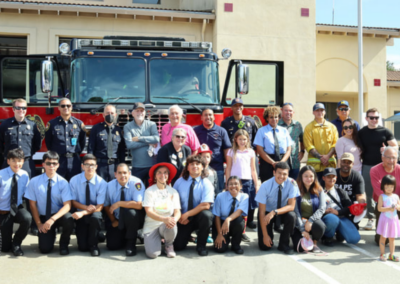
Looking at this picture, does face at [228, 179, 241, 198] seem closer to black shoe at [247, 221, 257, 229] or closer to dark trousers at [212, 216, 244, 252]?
dark trousers at [212, 216, 244, 252]

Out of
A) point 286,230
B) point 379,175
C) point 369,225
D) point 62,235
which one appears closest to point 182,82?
point 286,230

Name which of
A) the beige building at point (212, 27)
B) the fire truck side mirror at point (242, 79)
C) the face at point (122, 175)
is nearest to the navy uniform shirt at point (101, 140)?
the face at point (122, 175)

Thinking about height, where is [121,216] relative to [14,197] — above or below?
below

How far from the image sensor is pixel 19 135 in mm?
7164

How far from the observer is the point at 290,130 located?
807cm

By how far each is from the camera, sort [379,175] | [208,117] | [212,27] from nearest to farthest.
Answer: [379,175]
[208,117]
[212,27]

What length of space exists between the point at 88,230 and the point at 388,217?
12.8 ft

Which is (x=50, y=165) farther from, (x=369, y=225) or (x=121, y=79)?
(x=369, y=225)

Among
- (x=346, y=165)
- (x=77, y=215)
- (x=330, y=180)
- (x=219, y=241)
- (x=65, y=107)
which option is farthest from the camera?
(x=65, y=107)

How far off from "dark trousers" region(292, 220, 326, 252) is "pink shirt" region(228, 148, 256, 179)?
1223 millimetres

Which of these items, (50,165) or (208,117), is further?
(208,117)

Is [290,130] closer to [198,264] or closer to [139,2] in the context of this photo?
[198,264]

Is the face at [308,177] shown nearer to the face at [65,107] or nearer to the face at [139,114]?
the face at [139,114]

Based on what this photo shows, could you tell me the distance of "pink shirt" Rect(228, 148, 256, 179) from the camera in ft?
23.3
